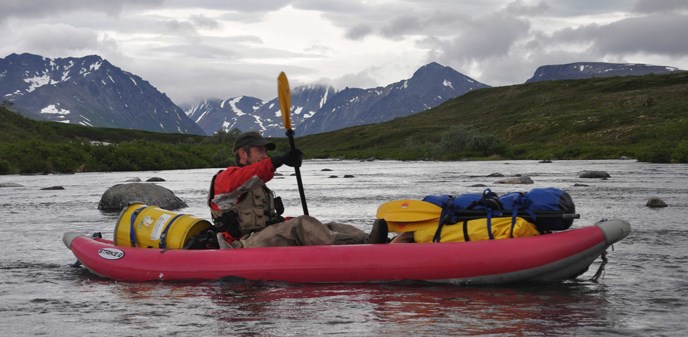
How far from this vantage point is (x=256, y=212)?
10.3 m

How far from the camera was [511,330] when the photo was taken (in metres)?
7.38

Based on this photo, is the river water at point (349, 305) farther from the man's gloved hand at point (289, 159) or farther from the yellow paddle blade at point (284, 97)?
the yellow paddle blade at point (284, 97)

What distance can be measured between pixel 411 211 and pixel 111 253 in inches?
178

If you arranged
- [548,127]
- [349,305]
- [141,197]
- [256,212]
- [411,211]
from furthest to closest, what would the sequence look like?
[548,127] < [141,197] < [256,212] < [411,211] < [349,305]

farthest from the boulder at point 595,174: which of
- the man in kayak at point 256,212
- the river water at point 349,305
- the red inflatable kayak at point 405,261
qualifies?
the man in kayak at point 256,212

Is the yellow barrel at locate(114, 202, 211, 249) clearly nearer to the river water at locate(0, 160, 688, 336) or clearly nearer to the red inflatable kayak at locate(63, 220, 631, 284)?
the red inflatable kayak at locate(63, 220, 631, 284)

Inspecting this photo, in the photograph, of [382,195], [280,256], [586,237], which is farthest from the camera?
[382,195]

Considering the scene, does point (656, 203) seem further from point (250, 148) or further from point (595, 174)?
point (595, 174)

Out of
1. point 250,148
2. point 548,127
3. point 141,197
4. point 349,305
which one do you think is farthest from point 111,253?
point 548,127

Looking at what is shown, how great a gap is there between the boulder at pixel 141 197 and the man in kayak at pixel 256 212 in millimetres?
12133

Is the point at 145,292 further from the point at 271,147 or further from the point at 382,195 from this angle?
the point at 382,195

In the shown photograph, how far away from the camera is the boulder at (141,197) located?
72.3 feet

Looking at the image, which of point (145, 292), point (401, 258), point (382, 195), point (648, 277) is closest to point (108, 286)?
point (145, 292)

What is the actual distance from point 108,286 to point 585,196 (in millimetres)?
17624
